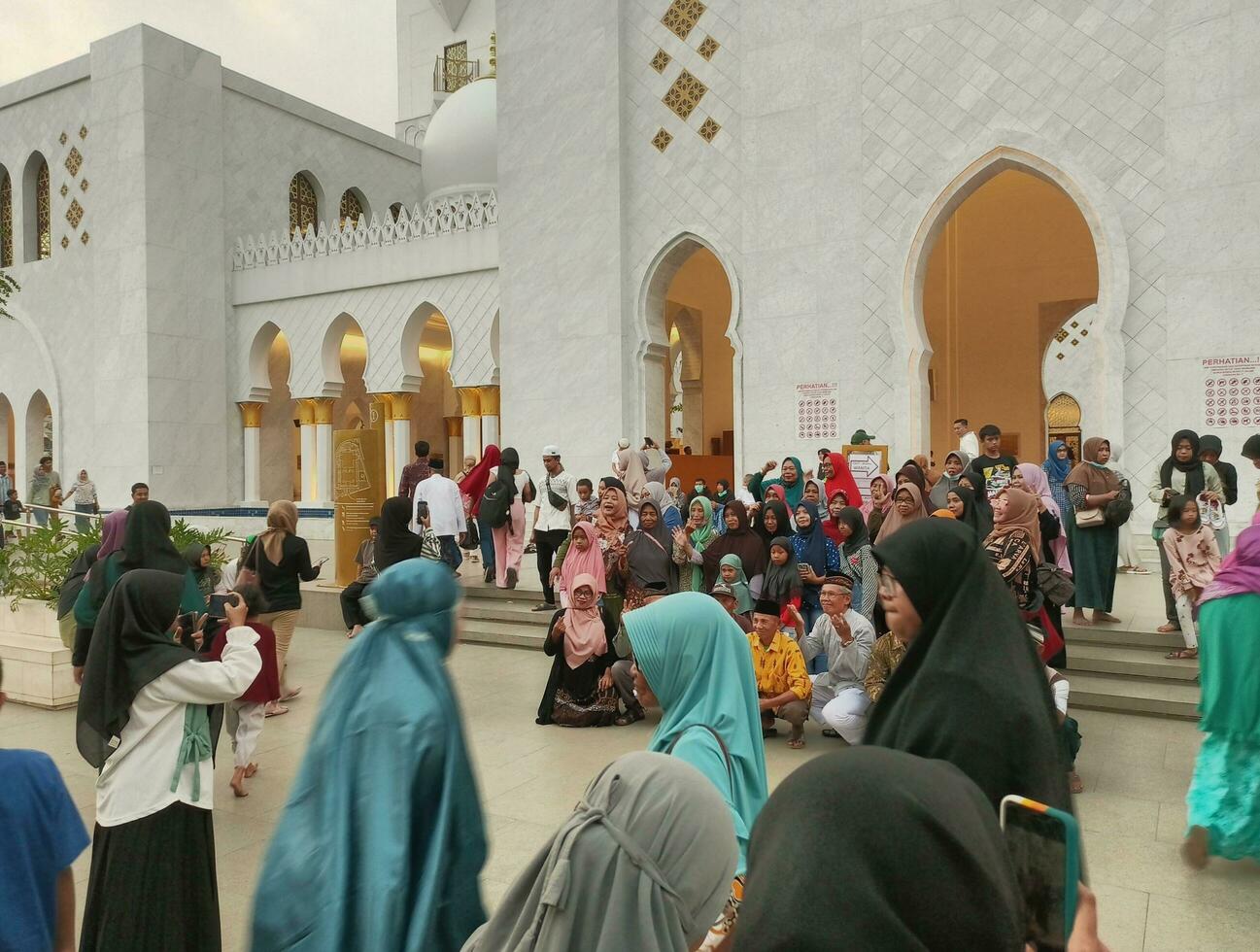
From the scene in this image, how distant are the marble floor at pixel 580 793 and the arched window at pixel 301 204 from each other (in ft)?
47.5

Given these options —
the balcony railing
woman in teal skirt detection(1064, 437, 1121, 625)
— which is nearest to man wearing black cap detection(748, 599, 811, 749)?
woman in teal skirt detection(1064, 437, 1121, 625)

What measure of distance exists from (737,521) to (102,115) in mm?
15971

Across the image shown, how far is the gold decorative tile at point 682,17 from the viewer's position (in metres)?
11.5

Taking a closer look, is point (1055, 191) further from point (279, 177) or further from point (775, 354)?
point (279, 177)

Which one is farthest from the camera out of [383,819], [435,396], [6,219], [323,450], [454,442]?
[454,442]

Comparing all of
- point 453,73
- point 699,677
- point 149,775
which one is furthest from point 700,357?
point 699,677

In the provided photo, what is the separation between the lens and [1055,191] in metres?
14.3

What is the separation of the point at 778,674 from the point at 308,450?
43.3ft

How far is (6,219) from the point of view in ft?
60.6

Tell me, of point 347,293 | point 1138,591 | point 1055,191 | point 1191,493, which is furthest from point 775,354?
point 347,293

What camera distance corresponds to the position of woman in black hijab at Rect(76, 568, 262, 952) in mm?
2291

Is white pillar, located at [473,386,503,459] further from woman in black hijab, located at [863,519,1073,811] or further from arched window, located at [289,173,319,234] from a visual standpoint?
woman in black hijab, located at [863,519,1073,811]

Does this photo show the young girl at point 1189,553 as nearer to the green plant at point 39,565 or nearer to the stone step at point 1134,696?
the stone step at point 1134,696

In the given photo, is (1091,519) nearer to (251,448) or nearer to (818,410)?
(818,410)
